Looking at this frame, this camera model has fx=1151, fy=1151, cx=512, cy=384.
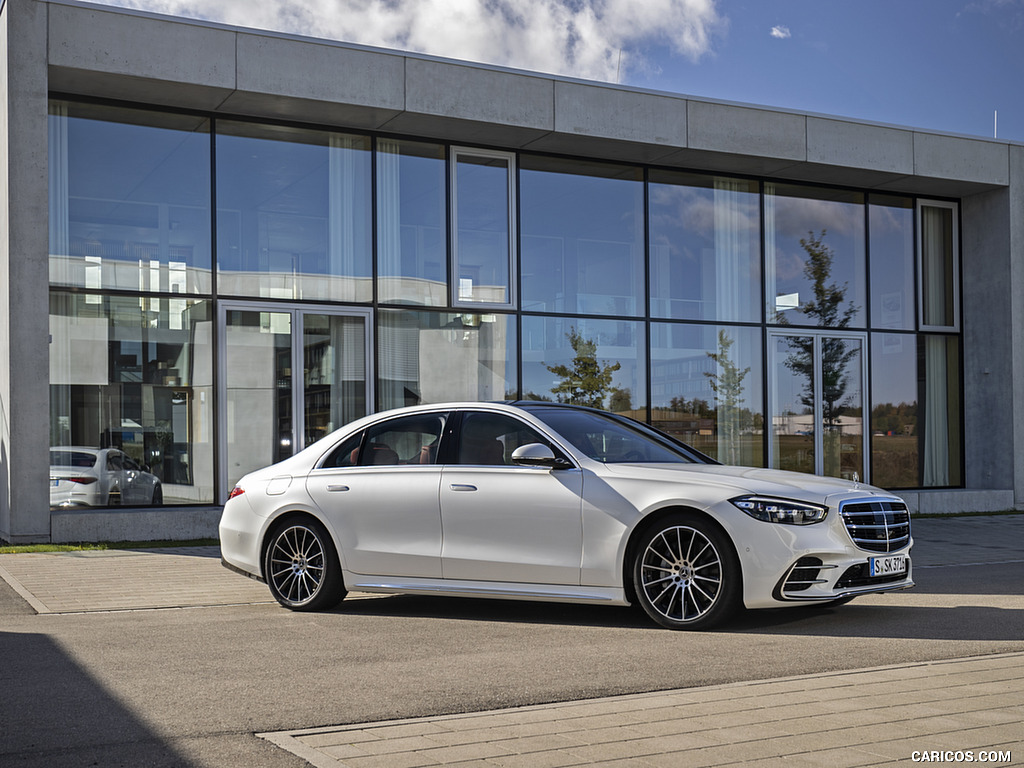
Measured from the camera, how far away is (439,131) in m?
17.5

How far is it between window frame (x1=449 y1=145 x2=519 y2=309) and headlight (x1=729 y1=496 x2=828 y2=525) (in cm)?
1041

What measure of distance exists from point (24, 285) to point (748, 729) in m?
11.7

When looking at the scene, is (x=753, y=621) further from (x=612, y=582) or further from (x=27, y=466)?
(x=27, y=466)

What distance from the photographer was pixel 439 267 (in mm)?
17594

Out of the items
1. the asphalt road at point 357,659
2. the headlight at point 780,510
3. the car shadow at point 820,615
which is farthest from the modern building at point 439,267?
the headlight at point 780,510

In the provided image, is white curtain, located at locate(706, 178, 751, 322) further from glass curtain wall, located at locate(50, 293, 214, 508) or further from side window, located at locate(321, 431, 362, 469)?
side window, located at locate(321, 431, 362, 469)

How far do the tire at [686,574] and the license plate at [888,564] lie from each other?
3.25 ft

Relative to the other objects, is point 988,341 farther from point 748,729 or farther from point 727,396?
point 748,729

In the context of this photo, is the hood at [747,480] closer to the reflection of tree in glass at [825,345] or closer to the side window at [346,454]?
the side window at [346,454]

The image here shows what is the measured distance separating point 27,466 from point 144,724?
9742mm

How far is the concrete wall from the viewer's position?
1385 cm

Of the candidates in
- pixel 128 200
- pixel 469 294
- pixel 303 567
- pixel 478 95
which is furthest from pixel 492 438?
pixel 478 95

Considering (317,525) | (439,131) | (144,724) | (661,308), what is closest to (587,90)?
(439,131)

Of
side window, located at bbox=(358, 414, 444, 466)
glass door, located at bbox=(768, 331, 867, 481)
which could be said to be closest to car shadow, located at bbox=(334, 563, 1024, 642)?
side window, located at bbox=(358, 414, 444, 466)
